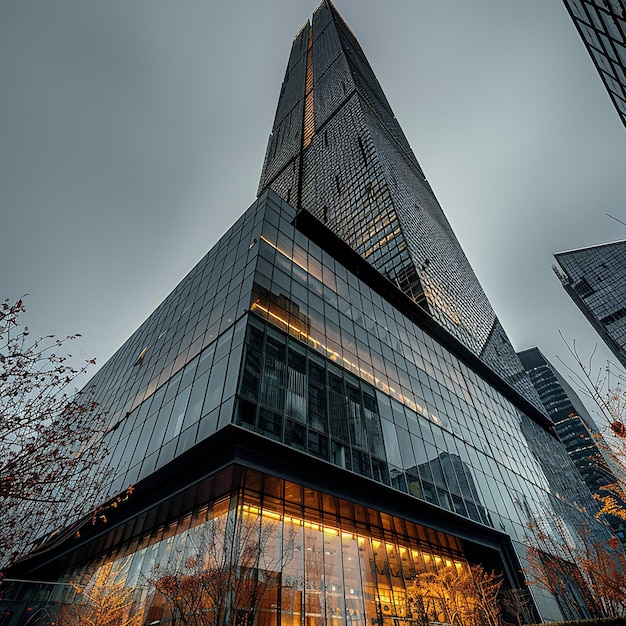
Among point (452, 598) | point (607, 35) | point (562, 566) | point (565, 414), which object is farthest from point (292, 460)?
point (565, 414)

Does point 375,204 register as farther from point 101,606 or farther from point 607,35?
point 101,606

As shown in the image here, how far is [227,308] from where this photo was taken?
787 inches

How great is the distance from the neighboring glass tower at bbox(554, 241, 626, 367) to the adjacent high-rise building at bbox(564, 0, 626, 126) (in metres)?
130

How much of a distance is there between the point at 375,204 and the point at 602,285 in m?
118

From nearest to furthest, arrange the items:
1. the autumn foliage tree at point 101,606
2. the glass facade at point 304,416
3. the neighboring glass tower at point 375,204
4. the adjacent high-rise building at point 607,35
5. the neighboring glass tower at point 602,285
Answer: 1. the adjacent high-rise building at point 607,35
2. the autumn foliage tree at point 101,606
3. the glass facade at point 304,416
4. the neighboring glass tower at point 375,204
5. the neighboring glass tower at point 602,285

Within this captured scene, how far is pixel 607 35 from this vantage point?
14.8 meters

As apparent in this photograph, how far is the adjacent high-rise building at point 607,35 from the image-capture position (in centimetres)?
1333

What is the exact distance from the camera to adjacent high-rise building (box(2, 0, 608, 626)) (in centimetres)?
1360

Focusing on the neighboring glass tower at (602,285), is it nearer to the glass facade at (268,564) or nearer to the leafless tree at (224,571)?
the glass facade at (268,564)

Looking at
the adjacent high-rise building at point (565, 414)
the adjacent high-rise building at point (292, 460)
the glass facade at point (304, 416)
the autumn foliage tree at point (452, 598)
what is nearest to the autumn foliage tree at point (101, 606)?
the adjacent high-rise building at point (292, 460)

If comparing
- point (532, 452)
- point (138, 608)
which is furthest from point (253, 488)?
point (532, 452)

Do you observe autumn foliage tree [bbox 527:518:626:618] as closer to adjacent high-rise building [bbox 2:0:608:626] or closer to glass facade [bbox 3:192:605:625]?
adjacent high-rise building [bbox 2:0:608:626]

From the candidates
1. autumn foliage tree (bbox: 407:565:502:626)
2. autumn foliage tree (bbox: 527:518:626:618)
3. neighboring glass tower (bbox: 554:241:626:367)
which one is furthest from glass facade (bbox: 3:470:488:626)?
neighboring glass tower (bbox: 554:241:626:367)

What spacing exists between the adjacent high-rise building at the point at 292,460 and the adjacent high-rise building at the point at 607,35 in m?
17.2
